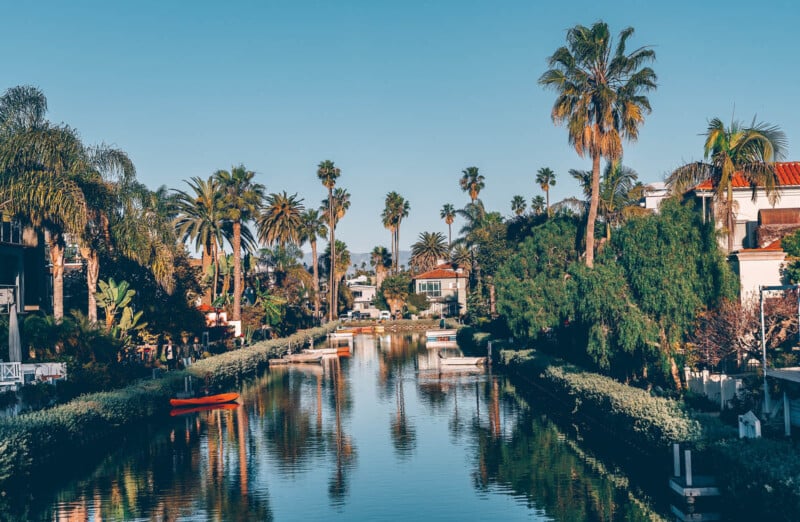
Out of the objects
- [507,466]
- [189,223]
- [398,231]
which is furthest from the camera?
[398,231]

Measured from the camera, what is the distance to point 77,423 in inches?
1283

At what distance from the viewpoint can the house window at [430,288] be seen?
13800 cm

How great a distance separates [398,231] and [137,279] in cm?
9489

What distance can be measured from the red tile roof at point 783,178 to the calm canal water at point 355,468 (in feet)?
55.4

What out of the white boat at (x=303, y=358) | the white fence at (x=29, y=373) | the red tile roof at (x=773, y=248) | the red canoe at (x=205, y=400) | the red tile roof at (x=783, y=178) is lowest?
the red canoe at (x=205, y=400)

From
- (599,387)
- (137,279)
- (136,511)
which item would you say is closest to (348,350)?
(137,279)

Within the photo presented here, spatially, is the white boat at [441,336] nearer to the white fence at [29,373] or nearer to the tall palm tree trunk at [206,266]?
the tall palm tree trunk at [206,266]

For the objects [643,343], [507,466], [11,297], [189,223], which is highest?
[189,223]

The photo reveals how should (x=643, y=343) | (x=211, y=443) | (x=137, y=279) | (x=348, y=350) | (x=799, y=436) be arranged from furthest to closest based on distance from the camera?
1. (x=348, y=350)
2. (x=137, y=279)
3. (x=211, y=443)
4. (x=643, y=343)
5. (x=799, y=436)

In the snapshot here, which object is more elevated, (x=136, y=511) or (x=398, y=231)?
(x=398, y=231)

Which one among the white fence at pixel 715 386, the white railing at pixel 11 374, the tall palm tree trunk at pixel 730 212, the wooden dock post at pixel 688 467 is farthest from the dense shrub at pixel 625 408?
the white railing at pixel 11 374

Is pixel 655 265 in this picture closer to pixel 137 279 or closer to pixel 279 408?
pixel 279 408

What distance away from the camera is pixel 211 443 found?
3762 cm

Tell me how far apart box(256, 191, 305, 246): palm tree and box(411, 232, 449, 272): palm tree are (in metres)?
51.3
